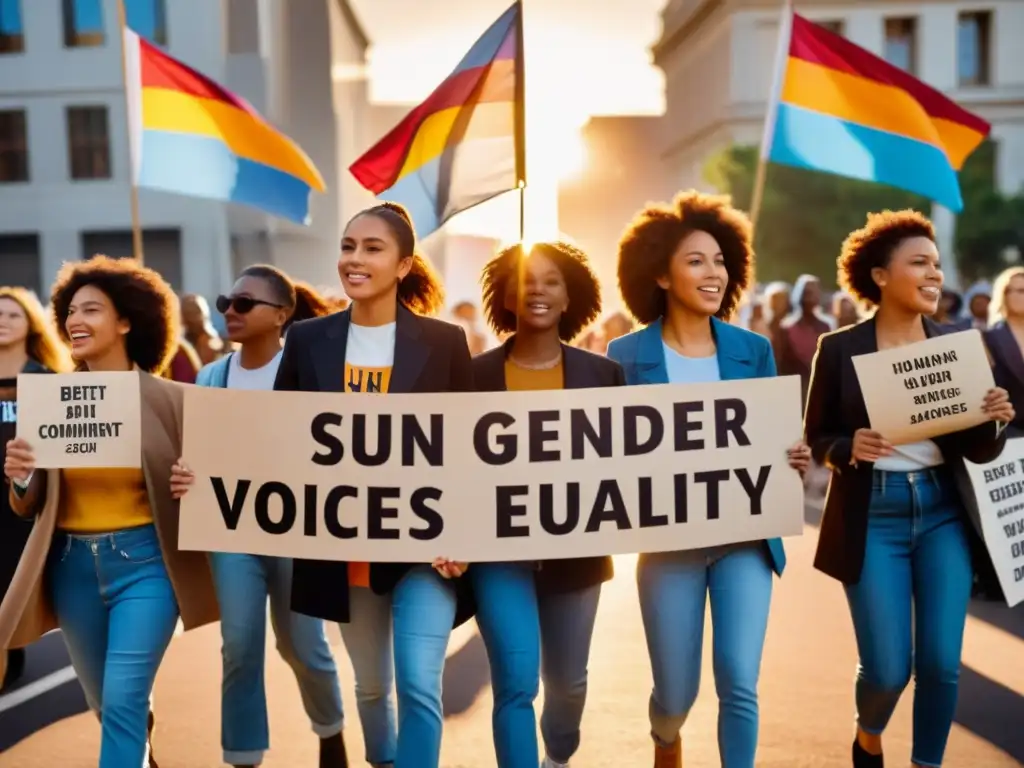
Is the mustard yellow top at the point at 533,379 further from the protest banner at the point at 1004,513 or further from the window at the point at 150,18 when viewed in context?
the window at the point at 150,18

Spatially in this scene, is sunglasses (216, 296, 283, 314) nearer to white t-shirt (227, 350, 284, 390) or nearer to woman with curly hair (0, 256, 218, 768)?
white t-shirt (227, 350, 284, 390)

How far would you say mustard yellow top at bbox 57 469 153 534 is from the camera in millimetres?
4008

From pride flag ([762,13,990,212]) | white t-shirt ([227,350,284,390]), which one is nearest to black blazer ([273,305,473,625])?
white t-shirt ([227,350,284,390])

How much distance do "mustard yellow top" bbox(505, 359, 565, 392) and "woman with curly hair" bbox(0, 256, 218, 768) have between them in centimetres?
113

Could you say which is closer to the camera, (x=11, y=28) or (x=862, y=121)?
(x=862, y=121)

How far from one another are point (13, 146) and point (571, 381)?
35.6 meters

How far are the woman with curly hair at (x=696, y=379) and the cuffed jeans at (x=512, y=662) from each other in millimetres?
479

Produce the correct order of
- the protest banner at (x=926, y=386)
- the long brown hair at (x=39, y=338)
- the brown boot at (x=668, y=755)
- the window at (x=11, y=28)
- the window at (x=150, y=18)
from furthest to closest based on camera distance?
the window at (x=11, y=28) < the window at (x=150, y=18) < the long brown hair at (x=39, y=338) < the brown boot at (x=668, y=755) < the protest banner at (x=926, y=386)

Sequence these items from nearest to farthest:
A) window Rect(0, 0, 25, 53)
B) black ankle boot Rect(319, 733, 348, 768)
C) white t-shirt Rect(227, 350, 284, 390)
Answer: black ankle boot Rect(319, 733, 348, 768)
white t-shirt Rect(227, 350, 284, 390)
window Rect(0, 0, 25, 53)

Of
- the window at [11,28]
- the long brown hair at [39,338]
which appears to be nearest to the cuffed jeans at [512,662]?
the long brown hair at [39,338]

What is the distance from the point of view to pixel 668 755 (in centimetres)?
431

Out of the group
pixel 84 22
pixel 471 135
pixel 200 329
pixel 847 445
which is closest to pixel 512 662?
pixel 847 445

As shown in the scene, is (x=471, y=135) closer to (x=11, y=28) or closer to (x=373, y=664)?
(x=373, y=664)

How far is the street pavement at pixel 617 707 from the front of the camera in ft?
16.1
